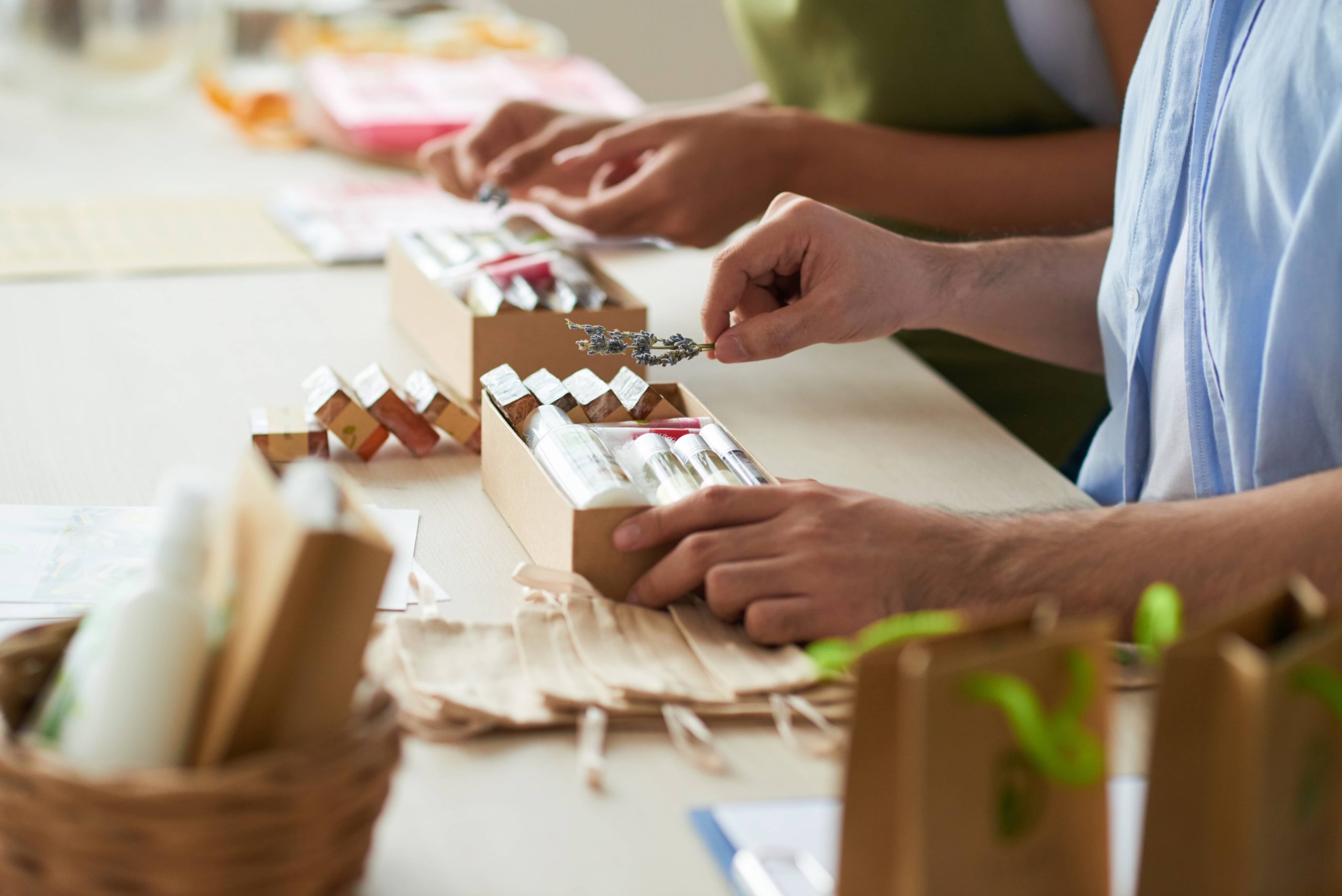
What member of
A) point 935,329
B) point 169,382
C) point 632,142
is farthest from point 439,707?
point 935,329

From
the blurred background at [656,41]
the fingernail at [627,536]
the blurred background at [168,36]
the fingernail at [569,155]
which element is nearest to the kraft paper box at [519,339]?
the fingernail at [569,155]

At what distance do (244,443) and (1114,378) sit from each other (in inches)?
29.5

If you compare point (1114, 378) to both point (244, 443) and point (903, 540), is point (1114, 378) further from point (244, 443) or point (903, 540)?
point (244, 443)

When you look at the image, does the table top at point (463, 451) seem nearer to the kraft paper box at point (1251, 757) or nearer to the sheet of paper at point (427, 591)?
the sheet of paper at point (427, 591)

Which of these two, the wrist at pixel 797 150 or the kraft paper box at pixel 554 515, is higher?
the wrist at pixel 797 150

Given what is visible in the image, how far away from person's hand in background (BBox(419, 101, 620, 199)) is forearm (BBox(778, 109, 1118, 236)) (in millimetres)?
251

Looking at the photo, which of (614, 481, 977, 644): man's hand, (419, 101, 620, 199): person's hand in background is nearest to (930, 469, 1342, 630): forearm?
(614, 481, 977, 644): man's hand

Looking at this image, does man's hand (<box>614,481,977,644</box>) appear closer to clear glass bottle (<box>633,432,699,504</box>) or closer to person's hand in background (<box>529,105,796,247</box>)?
clear glass bottle (<box>633,432,699,504</box>)

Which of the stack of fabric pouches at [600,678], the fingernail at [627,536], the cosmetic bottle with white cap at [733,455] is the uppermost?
the cosmetic bottle with white cap at [733,455]

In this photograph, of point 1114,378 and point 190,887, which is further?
point 1114,378

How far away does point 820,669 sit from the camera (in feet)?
2.39

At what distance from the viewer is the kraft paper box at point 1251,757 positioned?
482mm

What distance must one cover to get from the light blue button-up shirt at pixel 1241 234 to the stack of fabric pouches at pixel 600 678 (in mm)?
401

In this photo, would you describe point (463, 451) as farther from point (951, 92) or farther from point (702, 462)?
point (951, 92)
